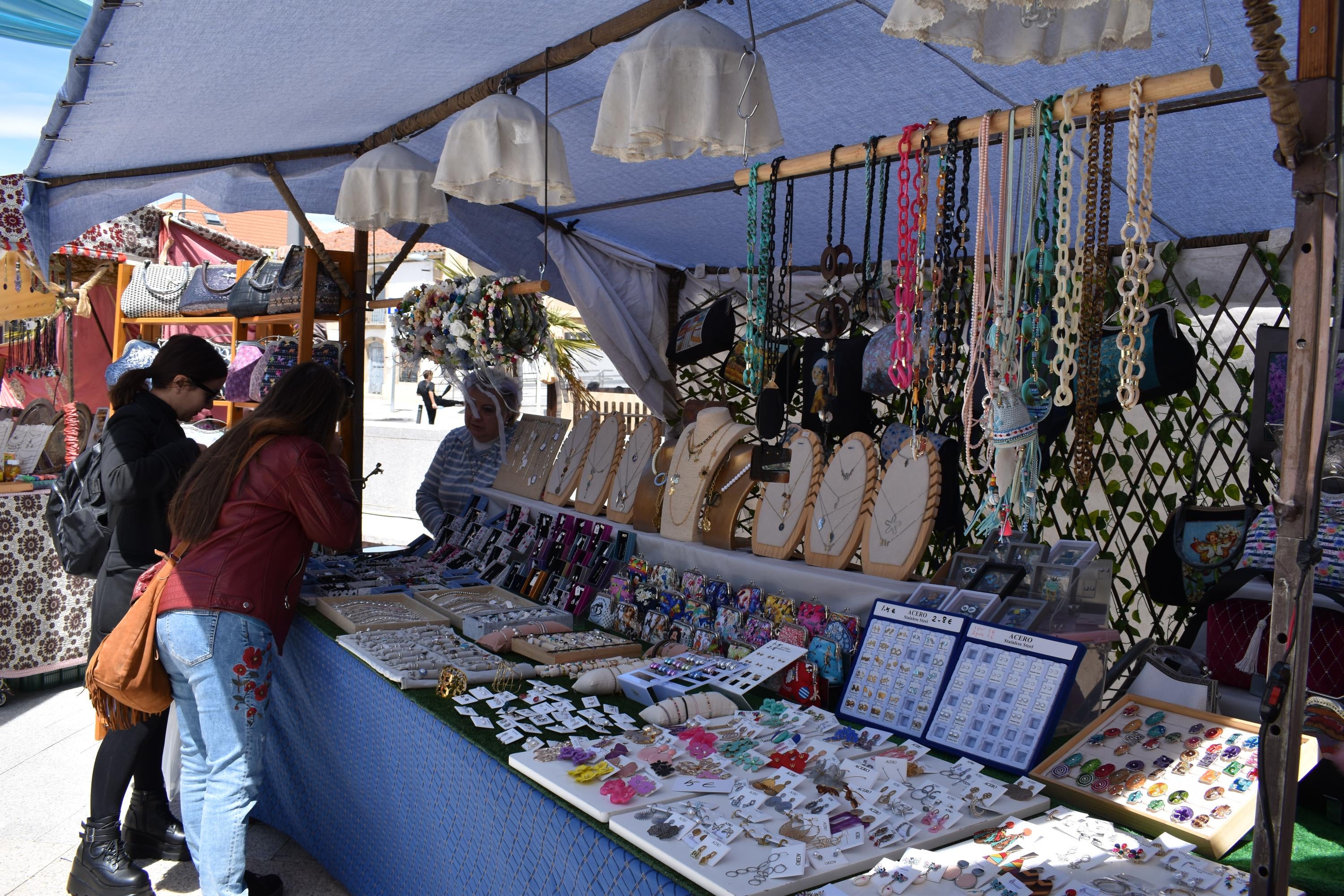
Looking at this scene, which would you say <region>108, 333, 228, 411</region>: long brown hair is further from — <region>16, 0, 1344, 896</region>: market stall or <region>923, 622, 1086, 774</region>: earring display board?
<region>923, 622, 1086, 774</region>: earring display board

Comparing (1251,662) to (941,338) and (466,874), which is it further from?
(466,874)

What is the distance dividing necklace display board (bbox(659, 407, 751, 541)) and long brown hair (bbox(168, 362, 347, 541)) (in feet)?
3.39

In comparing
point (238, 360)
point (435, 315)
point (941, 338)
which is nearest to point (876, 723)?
point (941, 338)

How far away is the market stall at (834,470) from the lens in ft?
4.79

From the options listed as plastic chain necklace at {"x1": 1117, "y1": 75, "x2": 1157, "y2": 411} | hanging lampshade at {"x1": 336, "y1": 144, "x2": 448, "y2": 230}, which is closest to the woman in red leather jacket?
hanging lampshade at {"x1": 336, "y1": 144, "x2": 448, "y2": 230}

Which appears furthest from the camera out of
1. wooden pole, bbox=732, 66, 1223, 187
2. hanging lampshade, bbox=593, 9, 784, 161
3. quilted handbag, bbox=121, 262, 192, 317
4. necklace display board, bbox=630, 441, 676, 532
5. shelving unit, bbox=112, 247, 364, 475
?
quilted handbag, bbox=121, 262, 192, 317

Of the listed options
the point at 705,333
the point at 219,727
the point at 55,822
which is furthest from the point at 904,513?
the point at 55,822

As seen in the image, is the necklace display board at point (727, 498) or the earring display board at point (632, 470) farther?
the earring display board at point (632, 470)

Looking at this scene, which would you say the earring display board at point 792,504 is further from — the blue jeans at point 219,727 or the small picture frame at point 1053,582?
the blue jeans at point 219,727

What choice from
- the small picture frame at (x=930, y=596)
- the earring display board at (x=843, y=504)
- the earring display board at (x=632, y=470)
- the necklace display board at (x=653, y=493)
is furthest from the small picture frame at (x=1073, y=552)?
the earring display board at (x=632, y=470)

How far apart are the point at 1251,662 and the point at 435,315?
3.05 meters

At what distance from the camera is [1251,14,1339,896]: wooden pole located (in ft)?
3.33

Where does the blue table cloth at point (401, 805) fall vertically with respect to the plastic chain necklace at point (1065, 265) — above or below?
below

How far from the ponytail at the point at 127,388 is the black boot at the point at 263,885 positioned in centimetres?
149
